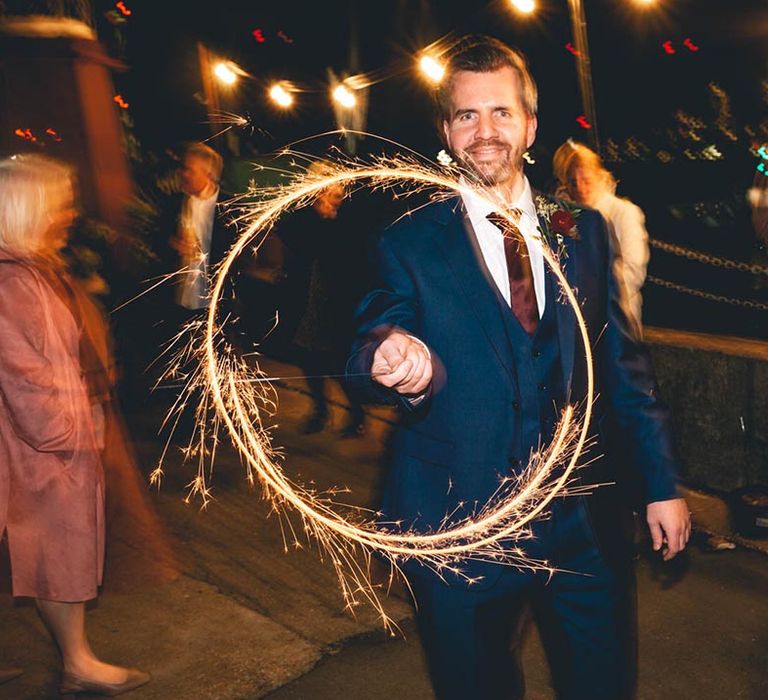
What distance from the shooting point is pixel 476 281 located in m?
2.02

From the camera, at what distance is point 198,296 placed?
5688mm

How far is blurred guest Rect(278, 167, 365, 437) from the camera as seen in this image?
6.16 metres

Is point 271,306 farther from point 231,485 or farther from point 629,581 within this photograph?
point 629,581

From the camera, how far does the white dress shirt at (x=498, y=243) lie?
210cm

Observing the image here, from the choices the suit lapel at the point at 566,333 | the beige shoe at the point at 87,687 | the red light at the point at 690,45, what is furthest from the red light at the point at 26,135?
the red light at the point at 690,45

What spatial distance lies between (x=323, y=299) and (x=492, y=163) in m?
4.27

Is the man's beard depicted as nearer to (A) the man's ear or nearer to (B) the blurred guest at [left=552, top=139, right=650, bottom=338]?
(A) the man's ear

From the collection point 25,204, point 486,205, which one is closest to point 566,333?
point 486,205

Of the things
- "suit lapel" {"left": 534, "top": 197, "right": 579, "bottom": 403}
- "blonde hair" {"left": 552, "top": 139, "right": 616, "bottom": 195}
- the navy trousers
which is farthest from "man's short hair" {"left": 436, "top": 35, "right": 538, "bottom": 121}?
"blonde hair" {"left": 552, "top": 139, "right": 616, "bottom": 195}

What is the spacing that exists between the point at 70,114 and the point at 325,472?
16.3 ft

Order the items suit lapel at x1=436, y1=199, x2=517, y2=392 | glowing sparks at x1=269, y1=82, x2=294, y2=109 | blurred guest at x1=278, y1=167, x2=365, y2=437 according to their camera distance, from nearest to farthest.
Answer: suit lapel at x1=436, y1=199, x2=517, y2=392 < blurred guest at x1=278, y1=167, x2=365, y2=437 < glowing sparks at x1=269, y1=82, x2=294, y2=109

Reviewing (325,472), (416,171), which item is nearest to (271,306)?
(325,472)

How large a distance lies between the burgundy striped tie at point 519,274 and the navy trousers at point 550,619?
511 mm

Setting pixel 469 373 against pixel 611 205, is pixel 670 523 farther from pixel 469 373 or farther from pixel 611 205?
pixel 611 205
